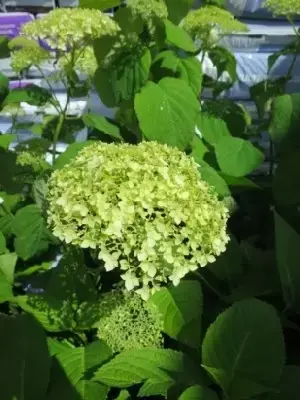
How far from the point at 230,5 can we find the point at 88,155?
1.70 meters

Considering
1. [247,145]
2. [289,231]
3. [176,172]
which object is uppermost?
[176,172]

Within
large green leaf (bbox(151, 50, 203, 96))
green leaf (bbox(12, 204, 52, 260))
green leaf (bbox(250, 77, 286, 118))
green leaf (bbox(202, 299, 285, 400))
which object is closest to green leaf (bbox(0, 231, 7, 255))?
green leaf (bbox(12, 204, 52, 260))

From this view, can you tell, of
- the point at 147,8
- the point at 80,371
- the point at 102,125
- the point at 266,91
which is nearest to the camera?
the point at 80,371

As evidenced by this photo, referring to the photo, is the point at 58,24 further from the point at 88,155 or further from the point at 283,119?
the point at 283,119

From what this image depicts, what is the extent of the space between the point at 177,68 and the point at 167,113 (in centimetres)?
21

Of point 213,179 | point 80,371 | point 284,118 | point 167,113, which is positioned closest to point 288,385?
point 80,371

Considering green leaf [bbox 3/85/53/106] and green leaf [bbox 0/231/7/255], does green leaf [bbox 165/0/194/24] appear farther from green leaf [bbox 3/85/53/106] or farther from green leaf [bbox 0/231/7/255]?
green leaf [bbox 0/231/7/255]

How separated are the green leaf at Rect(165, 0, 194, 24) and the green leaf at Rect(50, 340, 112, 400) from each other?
33.8 inches

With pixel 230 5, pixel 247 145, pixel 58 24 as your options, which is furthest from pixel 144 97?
pixel 230 5

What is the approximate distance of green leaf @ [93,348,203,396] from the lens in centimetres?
104

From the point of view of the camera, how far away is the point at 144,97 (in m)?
1.46

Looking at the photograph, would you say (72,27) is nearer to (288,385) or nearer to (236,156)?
(236,156)

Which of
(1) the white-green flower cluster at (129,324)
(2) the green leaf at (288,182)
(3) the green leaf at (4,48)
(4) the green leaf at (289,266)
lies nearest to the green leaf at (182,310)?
(1) the white-green flower cluster at (129,324)

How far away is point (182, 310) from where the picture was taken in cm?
119
